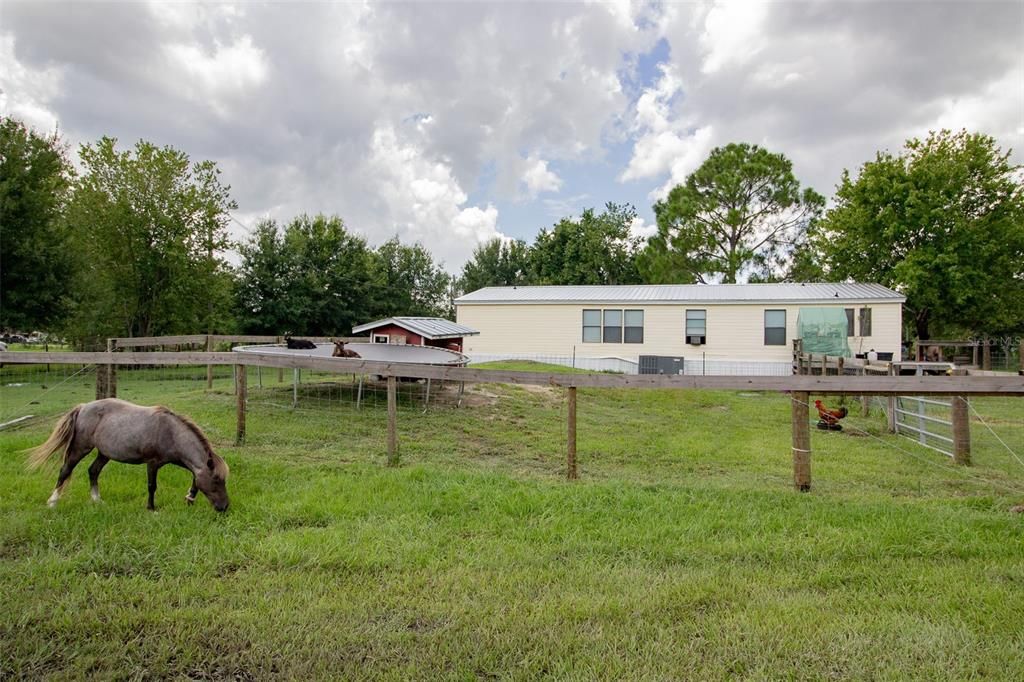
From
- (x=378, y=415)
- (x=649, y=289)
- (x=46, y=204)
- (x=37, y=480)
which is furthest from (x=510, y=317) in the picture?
(x=37, y=480)

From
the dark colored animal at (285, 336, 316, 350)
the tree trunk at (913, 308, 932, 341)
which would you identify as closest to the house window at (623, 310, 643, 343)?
the dark colored animal at (285, 336, 316, 350)

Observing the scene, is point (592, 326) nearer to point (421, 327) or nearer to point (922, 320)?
point (421, 327)

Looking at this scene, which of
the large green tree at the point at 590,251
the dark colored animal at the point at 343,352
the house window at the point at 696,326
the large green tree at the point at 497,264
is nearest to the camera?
the dark colored animal at the point at 343,352

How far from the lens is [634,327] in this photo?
19.8 m

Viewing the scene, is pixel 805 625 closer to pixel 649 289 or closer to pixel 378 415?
pixel 378 415

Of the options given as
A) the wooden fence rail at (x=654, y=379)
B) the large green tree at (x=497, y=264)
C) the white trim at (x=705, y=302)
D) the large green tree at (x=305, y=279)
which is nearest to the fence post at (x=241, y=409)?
the wooden fence rail at (x=654, y=379)

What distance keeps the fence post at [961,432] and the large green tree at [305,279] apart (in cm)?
2662

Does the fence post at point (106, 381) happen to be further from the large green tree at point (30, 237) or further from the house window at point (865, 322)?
the house window at point (865, 322)

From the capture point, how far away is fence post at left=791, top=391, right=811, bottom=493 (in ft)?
16.2

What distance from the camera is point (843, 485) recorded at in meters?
5.39

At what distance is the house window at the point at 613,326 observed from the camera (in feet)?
65.3

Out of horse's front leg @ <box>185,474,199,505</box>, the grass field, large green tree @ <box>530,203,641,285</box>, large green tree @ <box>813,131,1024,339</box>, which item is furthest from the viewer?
large green tree @ <box>530,203,641,285</box>

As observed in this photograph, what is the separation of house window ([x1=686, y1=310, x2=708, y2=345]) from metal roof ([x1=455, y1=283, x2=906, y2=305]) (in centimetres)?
47

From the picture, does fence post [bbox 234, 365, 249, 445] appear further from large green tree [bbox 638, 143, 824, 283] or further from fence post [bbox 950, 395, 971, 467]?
large green tree [bbox 638, 143, 824, 283]
